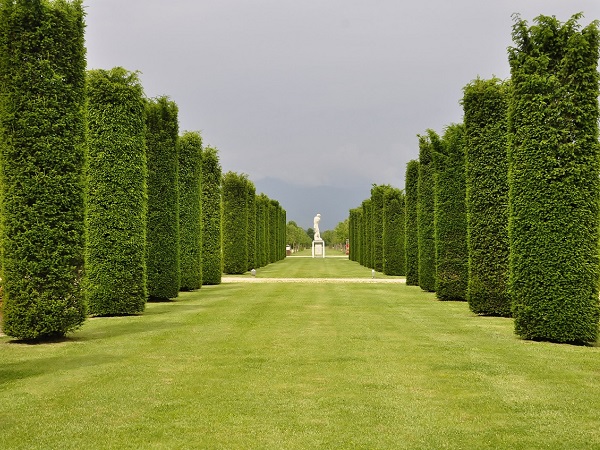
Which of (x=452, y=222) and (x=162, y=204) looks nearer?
(x=162, y=204)

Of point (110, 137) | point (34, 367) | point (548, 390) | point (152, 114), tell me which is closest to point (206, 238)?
point (152, 114)

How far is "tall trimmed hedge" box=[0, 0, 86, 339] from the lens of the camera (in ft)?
38.2

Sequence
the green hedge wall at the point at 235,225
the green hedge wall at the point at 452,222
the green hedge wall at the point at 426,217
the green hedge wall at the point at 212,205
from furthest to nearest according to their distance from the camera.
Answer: the green hedge wall at the point at 235,225 → the green hedge wall at the point at 212,205 → the green hedge wall at the point at 426,217 → the green hedge wall at the point at 452,222

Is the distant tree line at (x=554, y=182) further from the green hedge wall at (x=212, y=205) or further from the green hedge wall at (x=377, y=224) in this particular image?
the green hedge wall at (x=377, y=224)

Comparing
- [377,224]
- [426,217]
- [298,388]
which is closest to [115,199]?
[298,388]

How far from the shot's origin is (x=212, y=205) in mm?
31125

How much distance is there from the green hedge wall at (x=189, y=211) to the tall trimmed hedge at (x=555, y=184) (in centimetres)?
1532

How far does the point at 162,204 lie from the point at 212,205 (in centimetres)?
1088

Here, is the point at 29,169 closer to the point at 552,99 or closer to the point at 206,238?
the point at 552,99

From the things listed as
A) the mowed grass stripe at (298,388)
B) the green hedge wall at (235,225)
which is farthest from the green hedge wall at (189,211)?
the green hedge wall at (235,225)

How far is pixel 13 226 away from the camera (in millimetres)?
11594

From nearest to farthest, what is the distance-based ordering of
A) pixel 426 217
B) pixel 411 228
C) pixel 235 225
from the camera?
1. pixel 426 217
2. pixel 411 228
3. pixel 235 225

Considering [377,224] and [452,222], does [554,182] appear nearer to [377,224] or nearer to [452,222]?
[452,222]

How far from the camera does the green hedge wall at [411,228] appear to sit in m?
28.0
